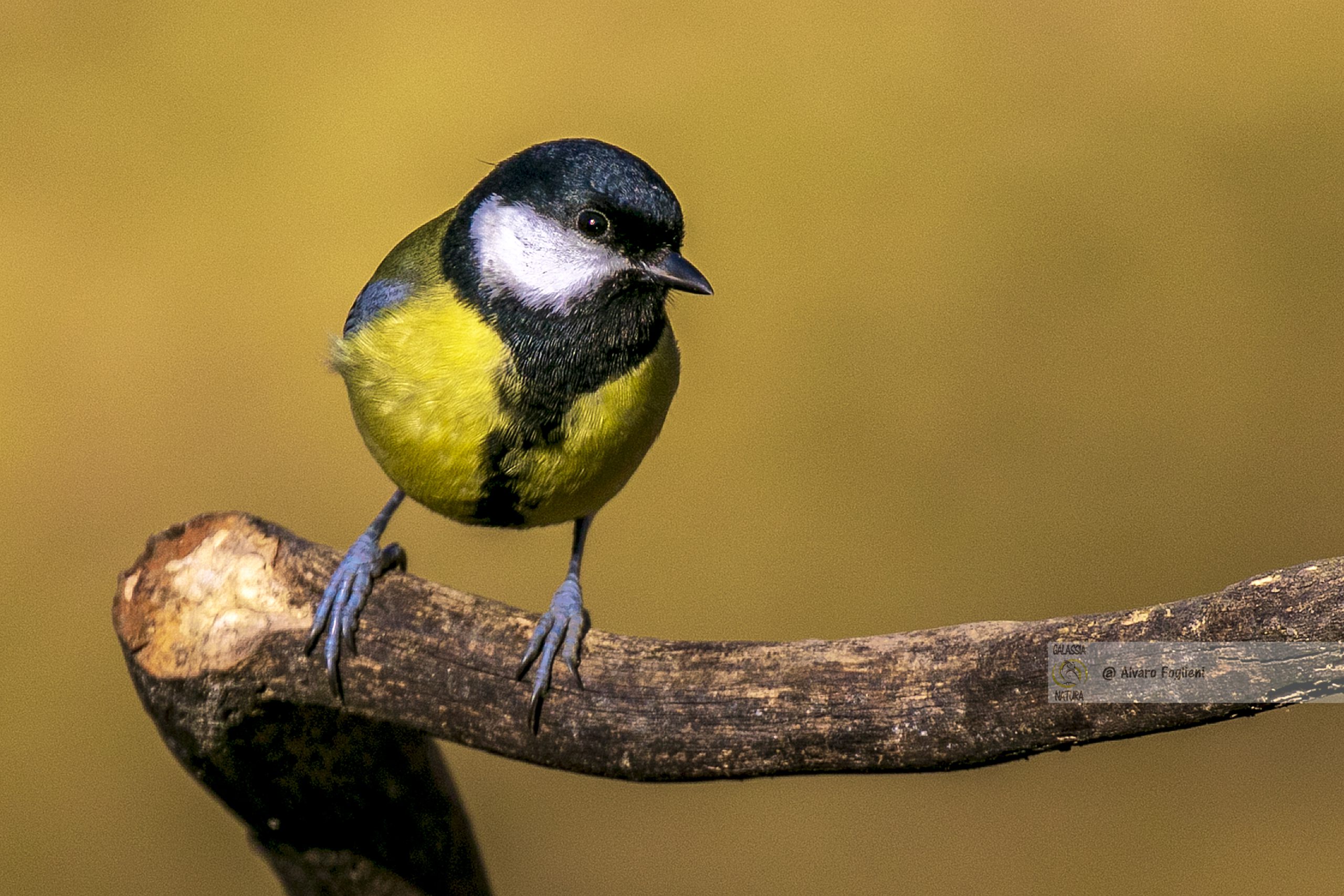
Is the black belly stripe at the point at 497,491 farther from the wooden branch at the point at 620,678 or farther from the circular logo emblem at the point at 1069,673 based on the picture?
the circular logo emblem at the point at 1069,673

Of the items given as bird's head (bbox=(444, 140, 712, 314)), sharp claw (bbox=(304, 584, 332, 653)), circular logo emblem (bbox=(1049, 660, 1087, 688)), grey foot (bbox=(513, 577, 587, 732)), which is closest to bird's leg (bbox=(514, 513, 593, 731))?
grey foot (bbox=(513, 577, 587, 732))

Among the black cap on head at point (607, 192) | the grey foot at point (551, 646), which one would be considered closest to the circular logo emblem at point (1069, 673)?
the grey foot at point (551, 646)

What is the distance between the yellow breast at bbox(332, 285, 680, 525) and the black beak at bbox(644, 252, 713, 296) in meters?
0.11

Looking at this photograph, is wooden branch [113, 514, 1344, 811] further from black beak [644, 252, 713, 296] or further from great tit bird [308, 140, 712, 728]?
black beak [644, 252, 713, 296]

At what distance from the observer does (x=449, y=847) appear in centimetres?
152

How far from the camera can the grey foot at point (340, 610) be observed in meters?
1.26

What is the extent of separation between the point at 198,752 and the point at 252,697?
102 mm

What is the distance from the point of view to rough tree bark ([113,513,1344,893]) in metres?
1.00

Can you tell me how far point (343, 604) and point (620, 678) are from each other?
32 cm

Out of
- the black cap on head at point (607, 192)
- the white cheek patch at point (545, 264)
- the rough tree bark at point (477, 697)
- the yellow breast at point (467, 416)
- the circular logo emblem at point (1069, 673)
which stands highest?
the black cap on head at point (607, 192)

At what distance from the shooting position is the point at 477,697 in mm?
1225

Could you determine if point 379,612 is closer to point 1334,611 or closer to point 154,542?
point 154,542

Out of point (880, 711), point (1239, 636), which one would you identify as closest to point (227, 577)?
point (880, 711)


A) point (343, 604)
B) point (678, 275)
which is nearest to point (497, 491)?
point (343, 604)
